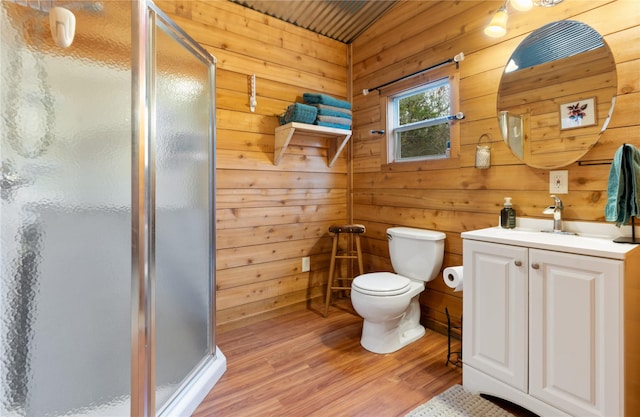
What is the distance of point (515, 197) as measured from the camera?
1755mm

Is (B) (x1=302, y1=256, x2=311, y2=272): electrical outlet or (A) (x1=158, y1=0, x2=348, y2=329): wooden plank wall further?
(B) (x1=302, y1=256, x2=311, y2=272): electrical outlet

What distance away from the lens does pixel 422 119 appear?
2.33 metres

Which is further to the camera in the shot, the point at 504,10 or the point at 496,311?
the point at 504,10

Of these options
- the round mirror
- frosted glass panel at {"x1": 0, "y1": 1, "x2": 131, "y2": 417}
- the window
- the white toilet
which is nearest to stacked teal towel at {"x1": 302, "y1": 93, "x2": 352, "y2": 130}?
the window

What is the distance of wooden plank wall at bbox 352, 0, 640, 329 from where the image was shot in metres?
1.42

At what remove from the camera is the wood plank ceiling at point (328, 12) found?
7.52ft

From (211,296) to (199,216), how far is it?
0.47 m

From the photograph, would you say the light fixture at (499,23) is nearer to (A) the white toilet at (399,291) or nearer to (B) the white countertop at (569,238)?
(B) the white countertop at (569,238)

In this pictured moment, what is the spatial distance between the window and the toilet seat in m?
0.89

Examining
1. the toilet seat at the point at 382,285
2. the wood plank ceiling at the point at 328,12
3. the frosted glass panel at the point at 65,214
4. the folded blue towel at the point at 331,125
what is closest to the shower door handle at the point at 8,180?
the frosted glass panel at the point at 65,214

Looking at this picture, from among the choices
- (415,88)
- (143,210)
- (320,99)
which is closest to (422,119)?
(415,88)

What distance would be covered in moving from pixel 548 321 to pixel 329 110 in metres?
1.83

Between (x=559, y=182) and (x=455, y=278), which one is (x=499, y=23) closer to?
(x=559, y=182)

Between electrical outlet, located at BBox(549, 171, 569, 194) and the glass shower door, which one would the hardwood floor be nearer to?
the glass shower door
